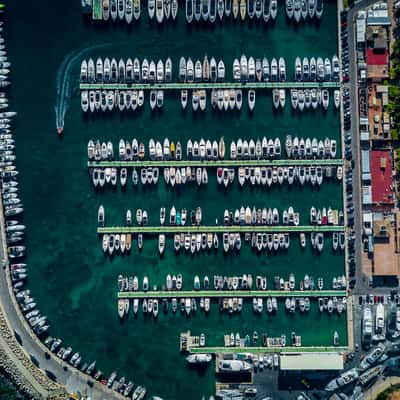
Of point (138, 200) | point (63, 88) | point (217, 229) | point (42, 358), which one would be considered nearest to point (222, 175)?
point (217, 229)

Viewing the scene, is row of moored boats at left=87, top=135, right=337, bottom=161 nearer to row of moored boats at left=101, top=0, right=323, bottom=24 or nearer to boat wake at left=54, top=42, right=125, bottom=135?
boat wake at left=54, top=42, right=125, bottom=135

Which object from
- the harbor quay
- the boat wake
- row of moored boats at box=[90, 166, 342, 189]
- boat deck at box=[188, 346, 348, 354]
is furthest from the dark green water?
the harbor quay

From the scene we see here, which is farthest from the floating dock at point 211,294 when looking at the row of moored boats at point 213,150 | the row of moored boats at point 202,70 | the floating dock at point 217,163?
the row of moored boats at point 202,70

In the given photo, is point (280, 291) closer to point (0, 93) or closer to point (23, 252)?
point (23, 252)

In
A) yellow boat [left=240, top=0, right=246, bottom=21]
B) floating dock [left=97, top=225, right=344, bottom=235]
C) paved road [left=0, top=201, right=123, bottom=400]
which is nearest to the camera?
paved road [left=0, top=201, right=123, bottom=400]

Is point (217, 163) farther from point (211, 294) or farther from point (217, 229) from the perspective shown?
point (211, 294)

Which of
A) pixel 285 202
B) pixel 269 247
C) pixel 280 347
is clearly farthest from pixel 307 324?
pixel 285 202
